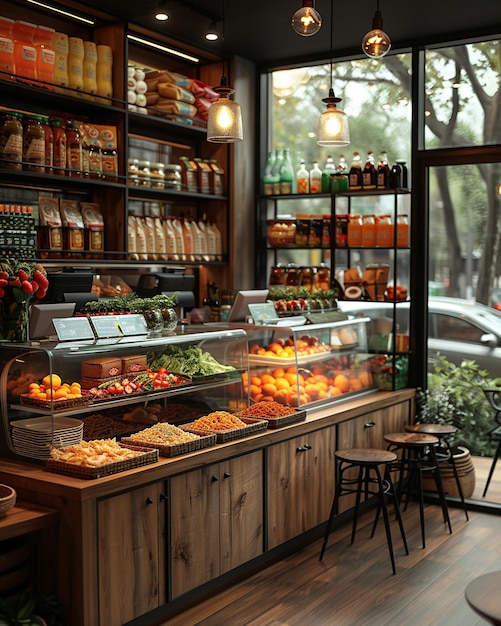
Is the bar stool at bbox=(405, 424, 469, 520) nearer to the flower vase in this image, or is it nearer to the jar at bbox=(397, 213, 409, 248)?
the jar at bbox=(397, 213, 409, 248)

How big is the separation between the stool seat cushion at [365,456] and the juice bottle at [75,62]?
9.19 feet

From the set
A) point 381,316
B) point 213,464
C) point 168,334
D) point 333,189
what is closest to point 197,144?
point 333,189

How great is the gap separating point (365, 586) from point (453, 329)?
2.47m

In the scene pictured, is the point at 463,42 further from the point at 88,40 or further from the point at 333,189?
the point at 88,40

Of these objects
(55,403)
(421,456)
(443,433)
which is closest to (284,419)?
(421,456)

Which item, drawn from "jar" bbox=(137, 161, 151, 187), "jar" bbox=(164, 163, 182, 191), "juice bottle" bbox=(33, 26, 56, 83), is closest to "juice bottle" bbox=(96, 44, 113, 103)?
"juice bottle" bbox=(33, 26, 56, 83)

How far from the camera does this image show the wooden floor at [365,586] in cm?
397

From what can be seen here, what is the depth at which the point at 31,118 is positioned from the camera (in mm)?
4785

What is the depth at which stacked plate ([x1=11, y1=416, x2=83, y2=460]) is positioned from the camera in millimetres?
3732

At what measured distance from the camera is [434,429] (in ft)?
18.1

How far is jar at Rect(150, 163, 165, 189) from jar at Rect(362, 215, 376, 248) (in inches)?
61.1

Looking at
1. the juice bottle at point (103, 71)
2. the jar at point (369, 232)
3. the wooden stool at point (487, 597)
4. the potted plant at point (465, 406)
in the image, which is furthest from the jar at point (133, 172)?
the wooden stool at point (487, 597)

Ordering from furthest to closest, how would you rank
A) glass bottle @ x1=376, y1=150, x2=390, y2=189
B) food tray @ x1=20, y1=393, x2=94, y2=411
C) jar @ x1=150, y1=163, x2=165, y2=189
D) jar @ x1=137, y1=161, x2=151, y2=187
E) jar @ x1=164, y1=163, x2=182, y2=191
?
glass bottle @ x1=376, y1=150, x2=390, y2=189 < jar @ x1=164, y1=163, x2=182, y2=191 < jar @ x1=150, y1=163, x2=165, y2=189 < jar @ x1=137, y1=161, x2=151, y2=187 < food tray @ x1=20, y1=393, x2=94, y2=411

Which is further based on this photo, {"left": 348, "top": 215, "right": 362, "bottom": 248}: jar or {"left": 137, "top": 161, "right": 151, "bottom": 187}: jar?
{"left": 348, "top": 215, "right": 362, "bottom": 248}: jar
